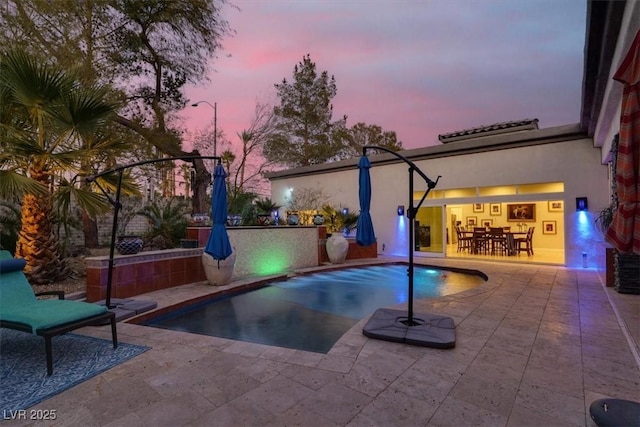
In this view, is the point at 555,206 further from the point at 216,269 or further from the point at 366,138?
the point at 216,269

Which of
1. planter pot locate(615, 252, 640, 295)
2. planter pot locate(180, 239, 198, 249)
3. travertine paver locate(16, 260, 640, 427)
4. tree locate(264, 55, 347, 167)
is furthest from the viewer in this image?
tree locate(264, 55, 347, 167)

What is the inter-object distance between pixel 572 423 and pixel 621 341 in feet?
7.38

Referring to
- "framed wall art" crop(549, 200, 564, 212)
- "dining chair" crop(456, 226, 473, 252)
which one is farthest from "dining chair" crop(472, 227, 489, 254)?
"framed wall art" crop(549, 200, 564, 212)

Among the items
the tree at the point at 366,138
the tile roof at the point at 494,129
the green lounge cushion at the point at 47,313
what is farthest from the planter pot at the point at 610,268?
the tree at the point at 366,138

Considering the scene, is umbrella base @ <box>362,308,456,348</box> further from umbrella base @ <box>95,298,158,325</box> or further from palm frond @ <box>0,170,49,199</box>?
palm frond @ <box>0,170,49,199</box>

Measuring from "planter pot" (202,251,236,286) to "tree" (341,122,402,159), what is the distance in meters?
18.5

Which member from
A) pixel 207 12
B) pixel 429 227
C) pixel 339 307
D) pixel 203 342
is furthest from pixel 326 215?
pixel 203 342

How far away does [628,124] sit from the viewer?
2.21 metres

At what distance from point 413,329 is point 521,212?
1346cm

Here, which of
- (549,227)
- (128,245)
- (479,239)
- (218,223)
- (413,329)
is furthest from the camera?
(549,227)

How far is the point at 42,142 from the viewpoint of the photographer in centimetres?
544

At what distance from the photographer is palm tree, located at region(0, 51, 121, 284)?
15.9 feet

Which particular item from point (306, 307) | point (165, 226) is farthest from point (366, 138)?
point (306, 307)

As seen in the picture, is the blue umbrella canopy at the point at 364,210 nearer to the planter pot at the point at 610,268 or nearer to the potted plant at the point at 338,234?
the planter pot at the point at 610,268
